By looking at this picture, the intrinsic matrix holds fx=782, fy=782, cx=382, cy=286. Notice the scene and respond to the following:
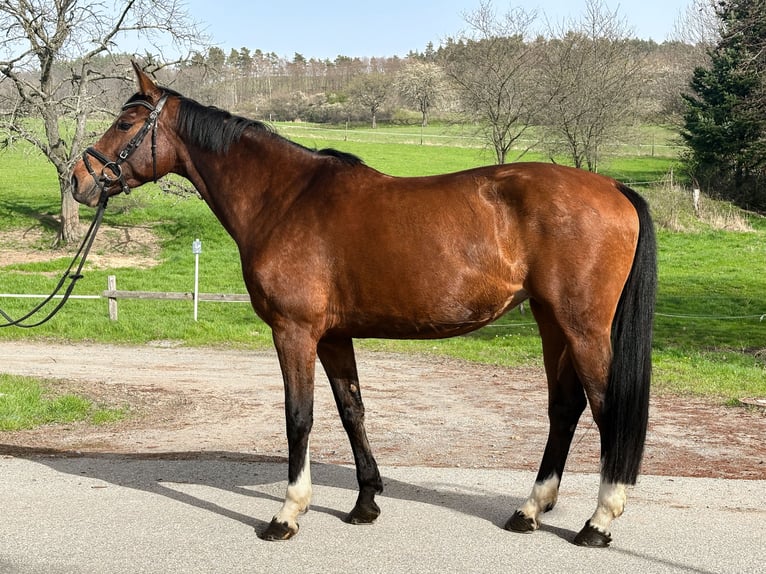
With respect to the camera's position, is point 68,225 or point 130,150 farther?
point 68,225

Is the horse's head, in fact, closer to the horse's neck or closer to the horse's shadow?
the horse's neck

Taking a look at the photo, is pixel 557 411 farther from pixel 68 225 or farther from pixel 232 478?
pixel 68 225

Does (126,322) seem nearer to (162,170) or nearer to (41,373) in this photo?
(41,373)

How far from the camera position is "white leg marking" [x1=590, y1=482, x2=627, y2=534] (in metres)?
4.41

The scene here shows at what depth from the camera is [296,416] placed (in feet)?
15.6

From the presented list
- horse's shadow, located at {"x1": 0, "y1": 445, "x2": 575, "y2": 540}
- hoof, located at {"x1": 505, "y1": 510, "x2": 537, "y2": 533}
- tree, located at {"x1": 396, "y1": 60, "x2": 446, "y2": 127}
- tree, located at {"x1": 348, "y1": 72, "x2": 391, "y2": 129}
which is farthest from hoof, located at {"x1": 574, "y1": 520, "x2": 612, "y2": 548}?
tree, located at {"x1": 348, "y1": 72, "x2": 391, "y2": 129}

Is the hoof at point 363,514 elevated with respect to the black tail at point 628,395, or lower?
Result: lower

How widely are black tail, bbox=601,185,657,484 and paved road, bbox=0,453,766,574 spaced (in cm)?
46

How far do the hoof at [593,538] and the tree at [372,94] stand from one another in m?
60.4

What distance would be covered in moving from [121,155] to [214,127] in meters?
0.64

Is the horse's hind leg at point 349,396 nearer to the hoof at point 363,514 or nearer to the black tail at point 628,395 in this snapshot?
the hoof at point 363,514

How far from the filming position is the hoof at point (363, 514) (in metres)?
4.76

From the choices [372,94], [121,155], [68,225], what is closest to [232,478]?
[121,155]

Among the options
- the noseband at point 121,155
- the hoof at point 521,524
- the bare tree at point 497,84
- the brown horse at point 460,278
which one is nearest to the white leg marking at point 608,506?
the brown horse at point 460,278
